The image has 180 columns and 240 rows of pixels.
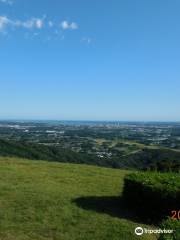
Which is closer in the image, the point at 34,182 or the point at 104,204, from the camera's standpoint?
the point at 104,204

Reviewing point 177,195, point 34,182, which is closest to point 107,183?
point 34,182

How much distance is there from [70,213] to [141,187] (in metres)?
1.72

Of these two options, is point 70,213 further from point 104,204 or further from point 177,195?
point 177,195

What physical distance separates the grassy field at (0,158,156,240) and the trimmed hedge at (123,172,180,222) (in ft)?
1.12

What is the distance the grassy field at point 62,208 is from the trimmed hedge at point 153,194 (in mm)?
341

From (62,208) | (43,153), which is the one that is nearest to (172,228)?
(62,208)

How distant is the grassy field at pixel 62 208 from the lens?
8.12 metres

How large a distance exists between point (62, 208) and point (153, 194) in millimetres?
2165

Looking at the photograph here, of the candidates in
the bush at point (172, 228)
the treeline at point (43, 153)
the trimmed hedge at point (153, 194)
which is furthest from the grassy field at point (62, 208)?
the treeline at point (43, 153)

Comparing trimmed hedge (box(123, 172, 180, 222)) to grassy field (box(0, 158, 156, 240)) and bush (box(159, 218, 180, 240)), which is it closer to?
grassy field (box(0, 158, 156, 240))

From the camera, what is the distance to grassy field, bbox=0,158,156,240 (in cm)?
812

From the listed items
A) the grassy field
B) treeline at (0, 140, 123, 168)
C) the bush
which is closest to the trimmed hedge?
the grassy field

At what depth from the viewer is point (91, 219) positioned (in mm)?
9016

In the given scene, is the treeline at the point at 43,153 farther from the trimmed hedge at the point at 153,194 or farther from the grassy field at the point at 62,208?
the trimmed hedge at the point at 153,194
